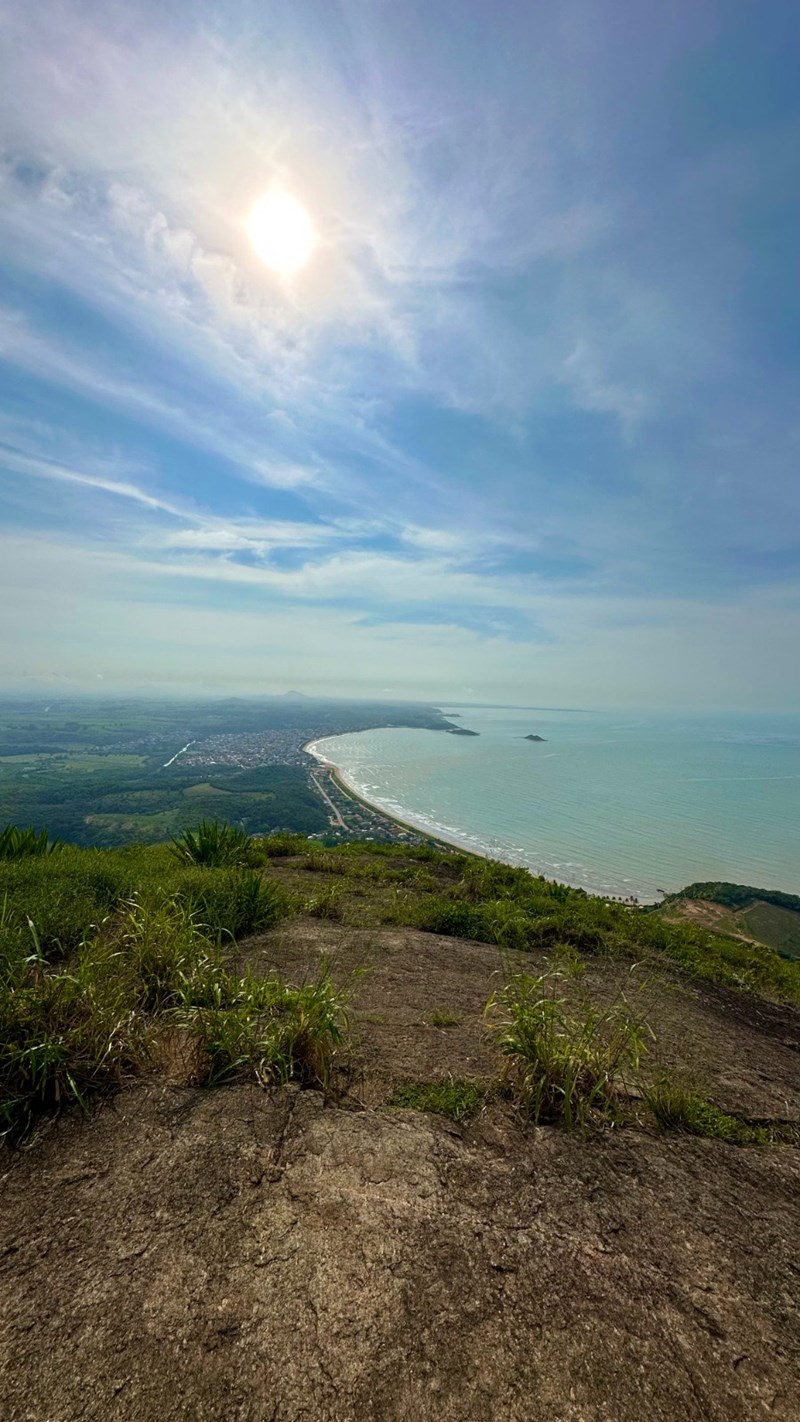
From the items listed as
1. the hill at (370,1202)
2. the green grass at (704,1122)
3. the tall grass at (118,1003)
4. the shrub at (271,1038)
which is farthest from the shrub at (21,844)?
the green grass at (704,1122)

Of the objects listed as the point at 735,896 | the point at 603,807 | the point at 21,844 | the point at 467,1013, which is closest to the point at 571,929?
the point at 467,1013

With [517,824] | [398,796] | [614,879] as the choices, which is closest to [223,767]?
[398,796]

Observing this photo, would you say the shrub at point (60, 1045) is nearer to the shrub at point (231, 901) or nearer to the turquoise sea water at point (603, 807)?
the shrub at point (231, 901)

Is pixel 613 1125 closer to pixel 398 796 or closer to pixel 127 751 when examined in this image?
pixel 398 796

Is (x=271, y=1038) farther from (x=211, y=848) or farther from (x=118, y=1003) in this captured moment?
(x=211, y=848)

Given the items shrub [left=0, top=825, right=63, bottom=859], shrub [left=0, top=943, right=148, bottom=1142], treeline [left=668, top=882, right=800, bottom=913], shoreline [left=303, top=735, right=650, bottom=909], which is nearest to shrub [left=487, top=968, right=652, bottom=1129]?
shrub [left=0, top=943, right=148, bottom=1142]
